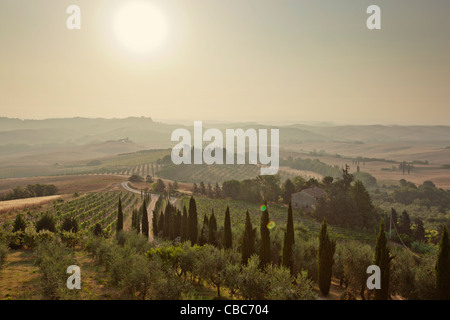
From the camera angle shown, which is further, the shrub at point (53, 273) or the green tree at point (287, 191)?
the green tree at point (287, 191)

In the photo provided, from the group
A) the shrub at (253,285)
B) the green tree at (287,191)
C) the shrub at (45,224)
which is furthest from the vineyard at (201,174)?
the shrub at (253,285)

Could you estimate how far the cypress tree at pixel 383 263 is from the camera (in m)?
21.6

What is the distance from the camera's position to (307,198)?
78.8m

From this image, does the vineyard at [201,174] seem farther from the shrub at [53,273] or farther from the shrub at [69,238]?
the shrub at [53,273]

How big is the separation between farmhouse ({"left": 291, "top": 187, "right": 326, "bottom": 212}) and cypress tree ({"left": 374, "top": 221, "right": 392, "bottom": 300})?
54729 millimetres

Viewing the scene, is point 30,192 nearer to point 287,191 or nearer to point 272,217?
point 272,217

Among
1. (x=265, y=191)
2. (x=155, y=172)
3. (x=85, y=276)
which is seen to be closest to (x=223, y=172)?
(x=155, y=172)

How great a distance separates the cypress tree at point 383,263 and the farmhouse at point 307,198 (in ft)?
180

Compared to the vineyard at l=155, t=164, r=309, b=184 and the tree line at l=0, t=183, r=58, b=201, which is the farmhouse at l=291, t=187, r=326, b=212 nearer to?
the tree line at l=0, t=183, r=58, b=201

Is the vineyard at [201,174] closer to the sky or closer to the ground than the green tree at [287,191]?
closer to the ground
